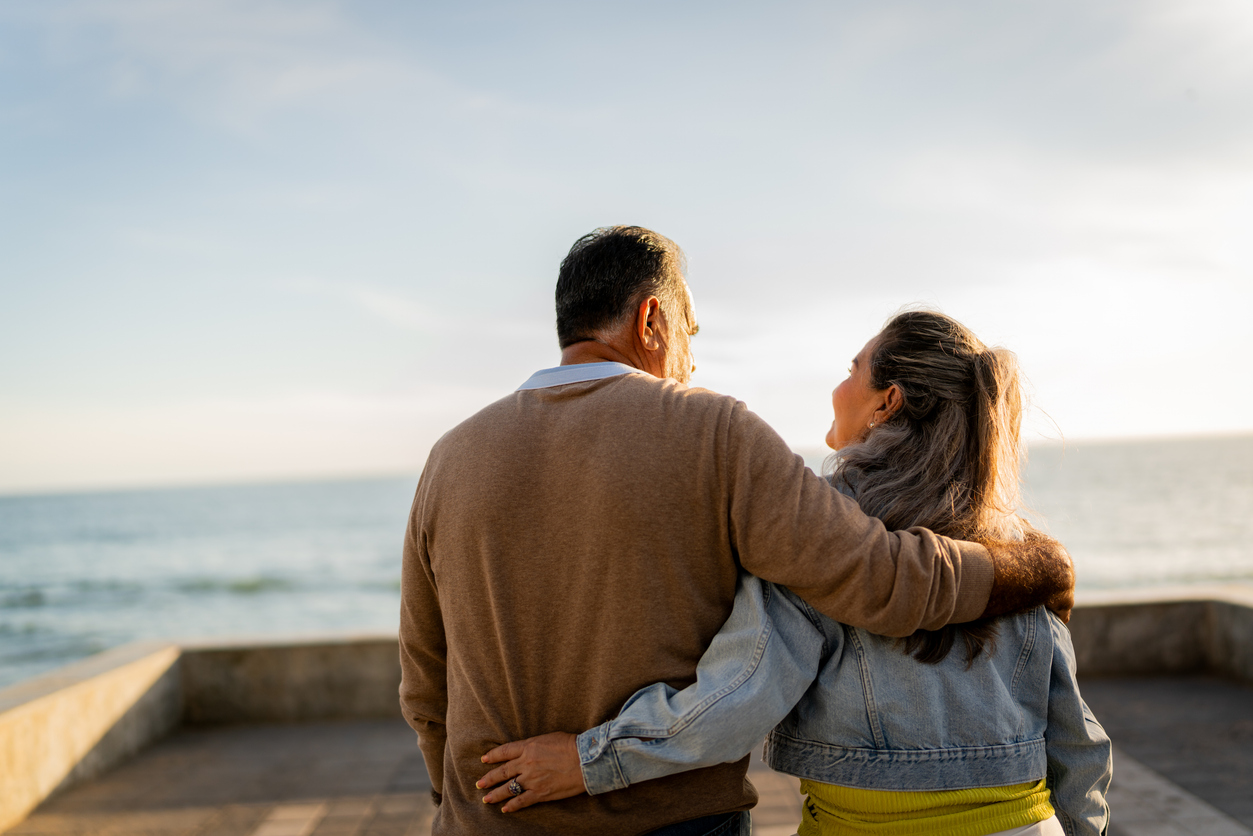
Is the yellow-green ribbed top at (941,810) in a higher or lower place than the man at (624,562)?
lower


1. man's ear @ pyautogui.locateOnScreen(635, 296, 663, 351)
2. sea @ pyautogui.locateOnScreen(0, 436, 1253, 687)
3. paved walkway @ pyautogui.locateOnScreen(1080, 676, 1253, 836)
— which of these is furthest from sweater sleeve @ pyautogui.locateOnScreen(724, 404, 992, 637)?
paved walkway @ pyautogui.locateOnScreen(1080, 676, 1253, 836)

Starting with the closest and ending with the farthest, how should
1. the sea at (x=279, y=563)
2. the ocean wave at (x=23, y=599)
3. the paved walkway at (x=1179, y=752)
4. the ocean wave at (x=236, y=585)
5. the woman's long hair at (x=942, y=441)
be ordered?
1. the woman's long hair at (x=942, y=441)
2. the paved walkway at (x=1179, y=752)
3. the sea at (x=279, y=563)
4. the ocean wave at (x=23, y=599)
5. the ocean wave at (x=236, y=585)

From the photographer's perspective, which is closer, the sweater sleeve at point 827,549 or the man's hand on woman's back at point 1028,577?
Result: the sweater sleeve at point 827,549

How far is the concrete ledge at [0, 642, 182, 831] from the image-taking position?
11.1 feet

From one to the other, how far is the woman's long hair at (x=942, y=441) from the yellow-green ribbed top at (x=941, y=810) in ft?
Result: 0.96

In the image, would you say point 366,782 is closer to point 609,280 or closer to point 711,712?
point 711,712

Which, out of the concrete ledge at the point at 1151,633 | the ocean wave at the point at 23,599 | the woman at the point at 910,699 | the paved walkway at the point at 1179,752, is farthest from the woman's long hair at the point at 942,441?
the ocean wave at the point at 23,599

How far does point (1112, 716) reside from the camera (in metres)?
4.28

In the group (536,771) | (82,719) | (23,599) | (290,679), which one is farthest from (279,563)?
(536,771)

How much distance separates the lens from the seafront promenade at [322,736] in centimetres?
334

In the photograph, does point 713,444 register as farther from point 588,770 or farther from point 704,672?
point 588,770

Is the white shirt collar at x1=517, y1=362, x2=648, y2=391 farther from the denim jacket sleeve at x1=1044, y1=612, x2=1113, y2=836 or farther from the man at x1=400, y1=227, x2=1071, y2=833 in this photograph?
the denim jacket sleeve at x1=1044, y1=612, x2=1113, y2=836

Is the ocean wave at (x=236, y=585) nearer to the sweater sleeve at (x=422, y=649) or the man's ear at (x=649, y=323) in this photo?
the sweater sleeve at (x=422, y=649)

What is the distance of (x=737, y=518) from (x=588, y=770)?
47 cm
